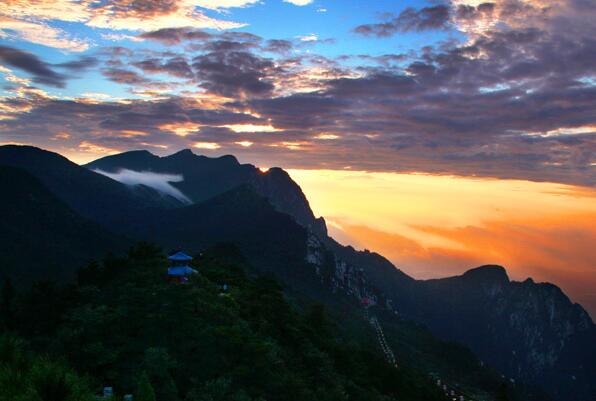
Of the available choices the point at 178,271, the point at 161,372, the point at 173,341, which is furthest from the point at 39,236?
the point at 161,372

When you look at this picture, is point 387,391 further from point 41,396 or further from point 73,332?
point 41,396

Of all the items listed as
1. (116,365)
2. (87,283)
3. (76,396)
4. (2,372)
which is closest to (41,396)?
(76,396)

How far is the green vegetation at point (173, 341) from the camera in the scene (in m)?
37.2

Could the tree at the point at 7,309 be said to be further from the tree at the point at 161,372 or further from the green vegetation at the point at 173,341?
the tree at the point at 161,372

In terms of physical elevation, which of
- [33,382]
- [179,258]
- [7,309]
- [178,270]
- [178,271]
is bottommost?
[7,309]

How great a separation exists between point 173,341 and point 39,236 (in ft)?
394

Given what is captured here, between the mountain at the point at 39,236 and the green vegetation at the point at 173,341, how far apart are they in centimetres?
6278

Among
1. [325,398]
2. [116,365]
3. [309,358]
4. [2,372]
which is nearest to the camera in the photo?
[2,372]

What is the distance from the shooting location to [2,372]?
91.1 feet

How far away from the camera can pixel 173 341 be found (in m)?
44.9

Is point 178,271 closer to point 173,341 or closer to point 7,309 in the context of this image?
point 173,341

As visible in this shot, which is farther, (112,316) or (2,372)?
(112,316)

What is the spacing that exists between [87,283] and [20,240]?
85.3m

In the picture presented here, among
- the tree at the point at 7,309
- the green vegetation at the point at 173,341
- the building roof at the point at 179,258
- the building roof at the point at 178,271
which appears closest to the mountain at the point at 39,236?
the tree at the point at 7,309
